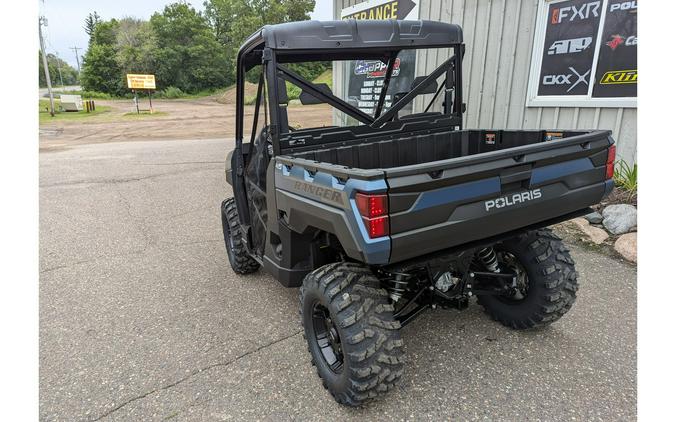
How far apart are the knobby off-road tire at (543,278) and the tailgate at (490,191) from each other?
42 centimetres

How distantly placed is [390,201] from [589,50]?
4.58m

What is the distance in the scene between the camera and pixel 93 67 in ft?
163

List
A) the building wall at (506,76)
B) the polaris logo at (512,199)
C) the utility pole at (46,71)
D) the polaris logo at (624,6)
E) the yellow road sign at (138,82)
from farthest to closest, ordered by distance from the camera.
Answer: the yellow road sign at (138,82) → the utility pole at (46,71) → the building wall at (506,76) → the polaris logo at (624,6) → the polaris logo at (512,199)

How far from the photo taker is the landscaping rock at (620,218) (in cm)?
435

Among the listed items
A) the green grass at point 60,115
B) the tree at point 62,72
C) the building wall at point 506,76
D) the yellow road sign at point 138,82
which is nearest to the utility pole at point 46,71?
the green grass at point 60,115

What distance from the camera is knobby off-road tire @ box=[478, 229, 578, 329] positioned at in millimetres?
2684

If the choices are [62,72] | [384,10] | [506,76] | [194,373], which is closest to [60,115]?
[384,10]

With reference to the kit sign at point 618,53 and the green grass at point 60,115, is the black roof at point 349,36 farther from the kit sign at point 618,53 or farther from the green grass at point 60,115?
the green grass at point 60,115

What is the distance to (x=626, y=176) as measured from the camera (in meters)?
4.83

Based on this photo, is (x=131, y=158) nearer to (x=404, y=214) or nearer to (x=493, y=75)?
(x=493, y=75)

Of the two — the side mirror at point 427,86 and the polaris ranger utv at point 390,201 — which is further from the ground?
the side mirror at point 427,86

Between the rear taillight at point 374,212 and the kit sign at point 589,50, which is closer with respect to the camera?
the rear taillight at point 374,212

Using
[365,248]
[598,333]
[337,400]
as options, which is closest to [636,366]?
[598,333]

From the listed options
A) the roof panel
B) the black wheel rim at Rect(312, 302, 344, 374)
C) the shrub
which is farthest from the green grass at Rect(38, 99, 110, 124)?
the black wheel rim at Rect(312, 302, 344, 374)
